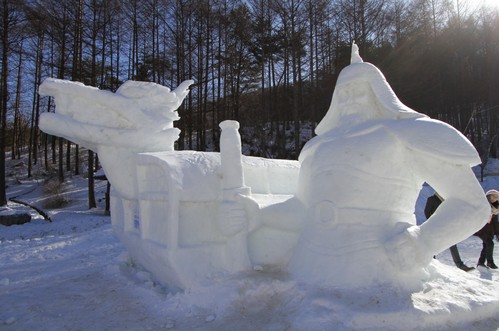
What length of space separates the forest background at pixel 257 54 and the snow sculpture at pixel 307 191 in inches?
403

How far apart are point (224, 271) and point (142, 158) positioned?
3.96 feet

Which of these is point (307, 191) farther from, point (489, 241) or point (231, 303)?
point (489, 241)

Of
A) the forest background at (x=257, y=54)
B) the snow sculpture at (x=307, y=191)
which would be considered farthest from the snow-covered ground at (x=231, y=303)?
the forest background at (x=257, y=54)

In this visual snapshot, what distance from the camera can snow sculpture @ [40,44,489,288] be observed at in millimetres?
2631

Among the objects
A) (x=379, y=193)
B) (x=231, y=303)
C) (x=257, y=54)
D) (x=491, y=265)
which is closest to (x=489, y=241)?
(x=491, y=265)

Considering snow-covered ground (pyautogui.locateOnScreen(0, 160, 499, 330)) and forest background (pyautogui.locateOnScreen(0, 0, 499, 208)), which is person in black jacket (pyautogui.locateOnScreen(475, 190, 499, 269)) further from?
forest background (pyautogui.locateOnScreen(0, 0, 499, 208))

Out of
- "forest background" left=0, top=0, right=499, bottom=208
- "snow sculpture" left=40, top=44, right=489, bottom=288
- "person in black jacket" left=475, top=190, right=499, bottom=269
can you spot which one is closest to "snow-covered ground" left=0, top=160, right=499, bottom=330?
"snow sculpture" left=40, top=44, right=489, bottom=288

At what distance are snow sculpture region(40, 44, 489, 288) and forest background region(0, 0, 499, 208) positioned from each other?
10244 millimetres

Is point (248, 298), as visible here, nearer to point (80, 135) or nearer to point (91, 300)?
Result: point (91, 300)

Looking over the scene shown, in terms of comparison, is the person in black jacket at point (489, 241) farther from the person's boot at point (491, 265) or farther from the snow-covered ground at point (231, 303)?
the snow-covered ground at point (231, 303)

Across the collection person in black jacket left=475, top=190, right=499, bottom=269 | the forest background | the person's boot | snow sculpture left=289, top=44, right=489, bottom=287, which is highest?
the forest background

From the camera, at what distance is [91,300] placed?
11.3 ft

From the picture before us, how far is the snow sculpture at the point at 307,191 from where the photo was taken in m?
2.63

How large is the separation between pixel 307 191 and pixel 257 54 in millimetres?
16118
